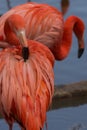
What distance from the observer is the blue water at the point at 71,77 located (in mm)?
6184

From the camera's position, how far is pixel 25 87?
532cm

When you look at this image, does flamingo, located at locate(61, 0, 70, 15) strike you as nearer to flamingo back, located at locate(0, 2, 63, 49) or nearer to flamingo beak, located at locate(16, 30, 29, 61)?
flamingo back, located at locate(0, 2, 63, 49)

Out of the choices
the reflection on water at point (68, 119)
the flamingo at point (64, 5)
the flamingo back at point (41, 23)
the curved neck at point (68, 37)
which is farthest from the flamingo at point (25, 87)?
the flamingo at point (64, 5)

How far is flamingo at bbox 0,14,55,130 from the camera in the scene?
5293mm

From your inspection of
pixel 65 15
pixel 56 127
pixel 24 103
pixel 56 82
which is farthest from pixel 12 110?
pixel 65 15

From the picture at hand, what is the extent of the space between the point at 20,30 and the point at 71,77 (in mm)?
1378

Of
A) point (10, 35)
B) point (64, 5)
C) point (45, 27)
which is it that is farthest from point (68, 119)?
point (64, 5)

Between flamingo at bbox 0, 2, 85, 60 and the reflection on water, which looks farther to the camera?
flamingo at bbox 0, 2, 85, 60

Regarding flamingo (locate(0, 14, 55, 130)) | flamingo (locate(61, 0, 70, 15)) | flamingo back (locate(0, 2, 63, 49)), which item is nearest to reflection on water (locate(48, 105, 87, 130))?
flamingo (locate(0, 14, 55, 130))

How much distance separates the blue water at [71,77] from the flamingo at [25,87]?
756mm

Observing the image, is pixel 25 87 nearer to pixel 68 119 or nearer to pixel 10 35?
pixel 68 119

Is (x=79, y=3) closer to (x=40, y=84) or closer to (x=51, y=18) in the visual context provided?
(x=51, y=18)

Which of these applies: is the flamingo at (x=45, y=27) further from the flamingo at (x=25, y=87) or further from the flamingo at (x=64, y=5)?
the flamingo at (x=64, y=5)

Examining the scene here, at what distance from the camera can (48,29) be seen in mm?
6930
